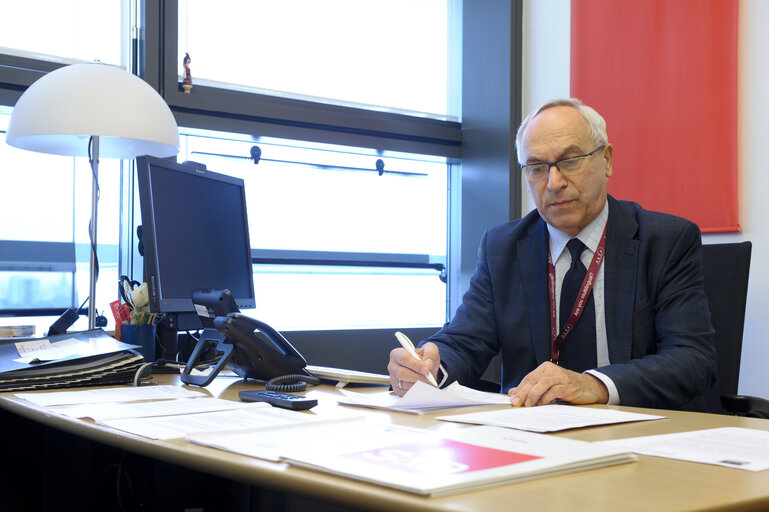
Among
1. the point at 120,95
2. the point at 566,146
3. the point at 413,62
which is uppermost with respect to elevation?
the point at 413,62

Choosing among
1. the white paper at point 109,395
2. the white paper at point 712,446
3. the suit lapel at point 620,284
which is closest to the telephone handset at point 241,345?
the white paper at point 109,395

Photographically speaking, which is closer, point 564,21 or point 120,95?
point 120,95

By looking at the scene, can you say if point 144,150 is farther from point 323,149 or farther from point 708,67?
→ point 708,67

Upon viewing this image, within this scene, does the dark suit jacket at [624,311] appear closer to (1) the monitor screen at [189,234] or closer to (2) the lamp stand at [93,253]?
(1) the monitor screen at [189,234]

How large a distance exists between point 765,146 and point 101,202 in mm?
2276

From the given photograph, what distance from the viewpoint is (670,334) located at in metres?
1.75

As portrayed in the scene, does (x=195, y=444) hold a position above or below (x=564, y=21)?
below

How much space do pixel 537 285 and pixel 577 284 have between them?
0.36 ft

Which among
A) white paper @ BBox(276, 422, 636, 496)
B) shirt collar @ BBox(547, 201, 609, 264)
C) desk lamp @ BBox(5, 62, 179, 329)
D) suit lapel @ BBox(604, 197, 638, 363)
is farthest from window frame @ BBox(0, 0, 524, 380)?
white paper @ BBox(276, 422, 636, 496)

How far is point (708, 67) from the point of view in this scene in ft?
8.55

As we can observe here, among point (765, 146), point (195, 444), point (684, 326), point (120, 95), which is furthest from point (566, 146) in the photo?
point (195, 444)

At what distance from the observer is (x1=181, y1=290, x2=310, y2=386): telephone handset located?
159 cm

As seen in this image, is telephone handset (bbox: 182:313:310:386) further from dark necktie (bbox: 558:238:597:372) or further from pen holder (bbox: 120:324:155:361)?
dark necktie (bbox: 558:238:597:372)

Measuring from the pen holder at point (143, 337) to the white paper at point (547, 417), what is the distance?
114 cm
